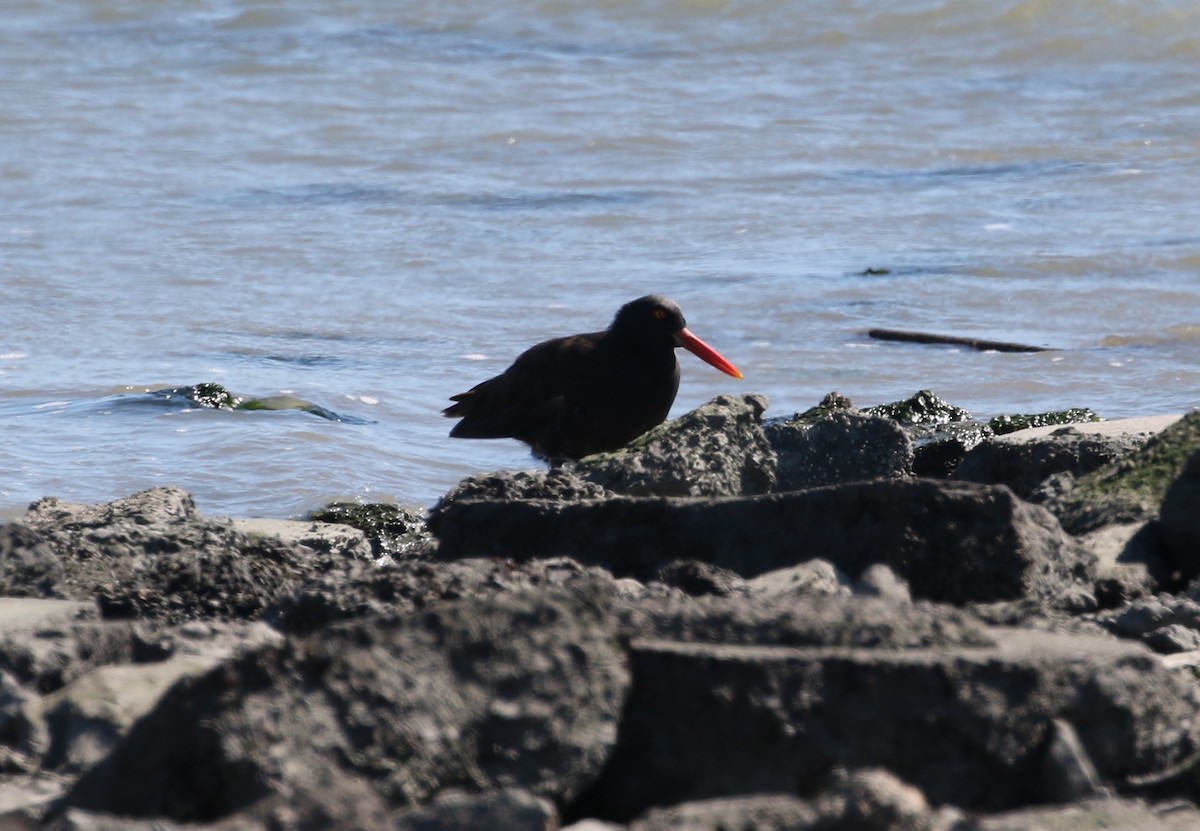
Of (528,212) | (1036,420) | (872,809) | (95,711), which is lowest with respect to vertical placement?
(95,711)

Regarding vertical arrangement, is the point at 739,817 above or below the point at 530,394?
below

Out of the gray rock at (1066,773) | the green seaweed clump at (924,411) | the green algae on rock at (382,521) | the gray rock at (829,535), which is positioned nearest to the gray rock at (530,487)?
the gray rock at (829,535)

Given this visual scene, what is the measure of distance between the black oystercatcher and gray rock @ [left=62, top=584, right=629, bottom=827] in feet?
14.7

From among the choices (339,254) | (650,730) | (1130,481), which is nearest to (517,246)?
(339,254)

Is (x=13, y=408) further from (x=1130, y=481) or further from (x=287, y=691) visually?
(x=287, y=691)

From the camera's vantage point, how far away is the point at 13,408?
7.74m

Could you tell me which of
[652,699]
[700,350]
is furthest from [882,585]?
[700,350]

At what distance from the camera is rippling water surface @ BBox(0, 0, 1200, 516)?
793cm

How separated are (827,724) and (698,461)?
2515 millimetres

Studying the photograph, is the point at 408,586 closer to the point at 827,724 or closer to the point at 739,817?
the point at 827,724

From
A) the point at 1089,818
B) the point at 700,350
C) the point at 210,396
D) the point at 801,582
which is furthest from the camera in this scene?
the point at 210,396

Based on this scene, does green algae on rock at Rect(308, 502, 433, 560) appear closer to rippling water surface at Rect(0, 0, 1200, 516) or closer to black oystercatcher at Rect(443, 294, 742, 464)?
rippling water surface at Rect(0, 0, 1200, 516)

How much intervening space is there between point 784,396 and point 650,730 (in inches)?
229

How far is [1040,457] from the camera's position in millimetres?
4953
